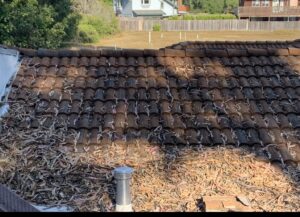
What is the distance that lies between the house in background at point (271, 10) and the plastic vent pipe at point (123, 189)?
62.5 m

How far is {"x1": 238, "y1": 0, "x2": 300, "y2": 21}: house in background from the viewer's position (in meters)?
61.8

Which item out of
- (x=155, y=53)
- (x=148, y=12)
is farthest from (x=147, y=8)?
(x=155, y=53)

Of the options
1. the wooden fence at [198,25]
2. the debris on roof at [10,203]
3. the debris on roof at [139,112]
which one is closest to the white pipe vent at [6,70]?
the debris on roof at [139,112]

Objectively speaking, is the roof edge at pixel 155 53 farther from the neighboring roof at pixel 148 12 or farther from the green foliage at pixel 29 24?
the neighboring roof at pixel 148 12

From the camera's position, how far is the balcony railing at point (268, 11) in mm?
61562

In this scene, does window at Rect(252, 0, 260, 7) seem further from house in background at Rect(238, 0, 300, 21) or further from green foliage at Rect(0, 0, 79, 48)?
green foliage at Rect(0, 0, 79, 48)

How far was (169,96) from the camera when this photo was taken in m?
5.21

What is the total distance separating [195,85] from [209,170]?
1.57 metres

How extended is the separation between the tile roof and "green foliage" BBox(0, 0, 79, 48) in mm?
17393

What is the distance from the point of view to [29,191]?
375 cm

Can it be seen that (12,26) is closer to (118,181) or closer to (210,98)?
(210,98)

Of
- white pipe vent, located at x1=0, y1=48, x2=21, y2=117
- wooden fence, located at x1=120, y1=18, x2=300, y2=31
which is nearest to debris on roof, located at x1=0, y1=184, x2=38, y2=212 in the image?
white pipe vent, located at x1=0, y1=48, x2=21, y2=117
